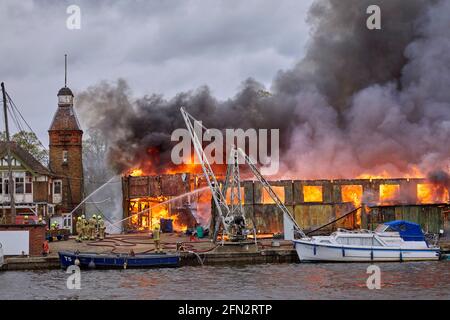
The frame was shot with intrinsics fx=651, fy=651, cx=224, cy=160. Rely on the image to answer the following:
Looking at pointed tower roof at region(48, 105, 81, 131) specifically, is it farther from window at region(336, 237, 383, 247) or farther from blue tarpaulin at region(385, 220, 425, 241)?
blue tarpaulin at region(385, 220, 425, 241)

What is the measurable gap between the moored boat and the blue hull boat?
34.7 feet

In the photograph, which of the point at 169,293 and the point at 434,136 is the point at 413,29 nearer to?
the point at 434,136

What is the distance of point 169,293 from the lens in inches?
1411

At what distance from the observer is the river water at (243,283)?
3525 centimetres

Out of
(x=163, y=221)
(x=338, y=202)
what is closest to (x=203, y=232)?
(x=163, y=221)

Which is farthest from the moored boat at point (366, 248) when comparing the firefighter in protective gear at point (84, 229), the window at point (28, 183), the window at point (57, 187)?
the window at point (57, 187)

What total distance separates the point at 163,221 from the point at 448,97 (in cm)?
3265

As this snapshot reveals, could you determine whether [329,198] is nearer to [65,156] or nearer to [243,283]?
[243,283]

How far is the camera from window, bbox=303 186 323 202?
61531 mm

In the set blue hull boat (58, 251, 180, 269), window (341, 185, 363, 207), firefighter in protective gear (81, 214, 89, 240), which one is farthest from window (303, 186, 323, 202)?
firefighter in protective gear (81, 214, 89, 240)

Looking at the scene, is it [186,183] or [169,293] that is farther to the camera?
[186,183]

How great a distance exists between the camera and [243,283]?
3872cm

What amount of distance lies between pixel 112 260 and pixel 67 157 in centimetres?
3132
